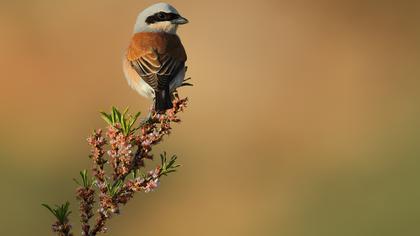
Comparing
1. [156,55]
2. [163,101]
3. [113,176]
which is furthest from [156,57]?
[113,176]

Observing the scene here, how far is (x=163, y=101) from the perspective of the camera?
5207mm

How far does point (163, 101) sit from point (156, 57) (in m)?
1.59

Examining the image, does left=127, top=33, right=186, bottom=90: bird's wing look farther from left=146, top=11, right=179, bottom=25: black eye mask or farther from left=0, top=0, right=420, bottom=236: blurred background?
left=0, top=0, right=420, bottom=236: blurred background

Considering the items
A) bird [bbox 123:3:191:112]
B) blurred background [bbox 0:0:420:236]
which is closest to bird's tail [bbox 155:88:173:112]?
bird [bbox 123:3:191:112]

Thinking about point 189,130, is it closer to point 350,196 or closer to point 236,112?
point 236,112

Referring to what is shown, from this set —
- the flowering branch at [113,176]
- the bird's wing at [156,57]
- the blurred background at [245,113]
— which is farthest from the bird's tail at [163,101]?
the blurred background at [245,113]

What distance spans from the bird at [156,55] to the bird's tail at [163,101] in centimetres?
27

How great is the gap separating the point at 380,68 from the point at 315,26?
2.07m

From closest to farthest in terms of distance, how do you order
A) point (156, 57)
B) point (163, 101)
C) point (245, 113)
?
1. point (163, 101)
2. point (156, 57)
3. point (245, 113)

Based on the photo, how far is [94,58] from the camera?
17312 mm

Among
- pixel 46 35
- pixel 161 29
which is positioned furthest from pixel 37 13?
pixel 161 29

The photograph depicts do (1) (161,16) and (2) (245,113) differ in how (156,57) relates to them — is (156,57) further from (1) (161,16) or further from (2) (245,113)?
(2) (245,113)

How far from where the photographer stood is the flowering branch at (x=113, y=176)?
10.6 feet

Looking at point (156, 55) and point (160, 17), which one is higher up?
point (160, 17)
